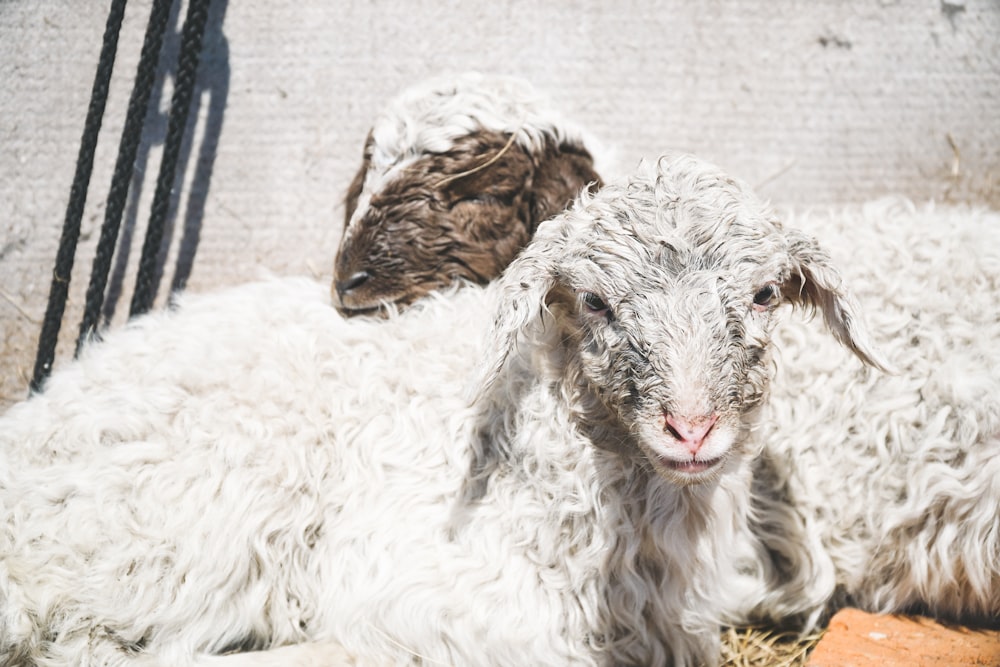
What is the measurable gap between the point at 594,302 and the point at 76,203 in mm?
2455

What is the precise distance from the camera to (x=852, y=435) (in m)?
2.79

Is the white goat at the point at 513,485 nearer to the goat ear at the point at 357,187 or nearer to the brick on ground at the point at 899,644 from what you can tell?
the brick on ground at the point at 899,644

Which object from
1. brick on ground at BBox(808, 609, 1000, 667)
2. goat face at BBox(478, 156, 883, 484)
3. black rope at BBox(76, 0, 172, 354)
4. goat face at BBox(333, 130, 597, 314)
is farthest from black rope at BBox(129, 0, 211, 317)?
brick on ground at BBox(808, 609, 1000, 667)

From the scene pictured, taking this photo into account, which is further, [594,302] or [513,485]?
[513,485]

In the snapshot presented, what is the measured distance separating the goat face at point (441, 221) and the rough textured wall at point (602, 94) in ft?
2.38

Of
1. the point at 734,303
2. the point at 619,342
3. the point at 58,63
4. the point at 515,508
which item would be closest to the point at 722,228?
the point at 734,303

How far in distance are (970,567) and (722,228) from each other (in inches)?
57.8

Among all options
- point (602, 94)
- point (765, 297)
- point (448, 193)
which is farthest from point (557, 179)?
point (765, 297)

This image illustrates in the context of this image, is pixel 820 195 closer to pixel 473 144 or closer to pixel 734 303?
pixel 473 144

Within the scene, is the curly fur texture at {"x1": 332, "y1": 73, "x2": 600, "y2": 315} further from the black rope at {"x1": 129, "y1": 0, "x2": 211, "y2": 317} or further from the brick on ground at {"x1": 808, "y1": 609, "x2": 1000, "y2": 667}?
the brick on ground at {"x1": 808, "y1": 609, "x2": 1000, "y2": 667}

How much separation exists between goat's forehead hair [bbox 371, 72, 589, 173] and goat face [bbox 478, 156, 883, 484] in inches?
39.0

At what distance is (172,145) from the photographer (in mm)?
3594

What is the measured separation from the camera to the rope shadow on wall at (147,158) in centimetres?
345

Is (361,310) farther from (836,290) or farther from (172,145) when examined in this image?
(836,290)
